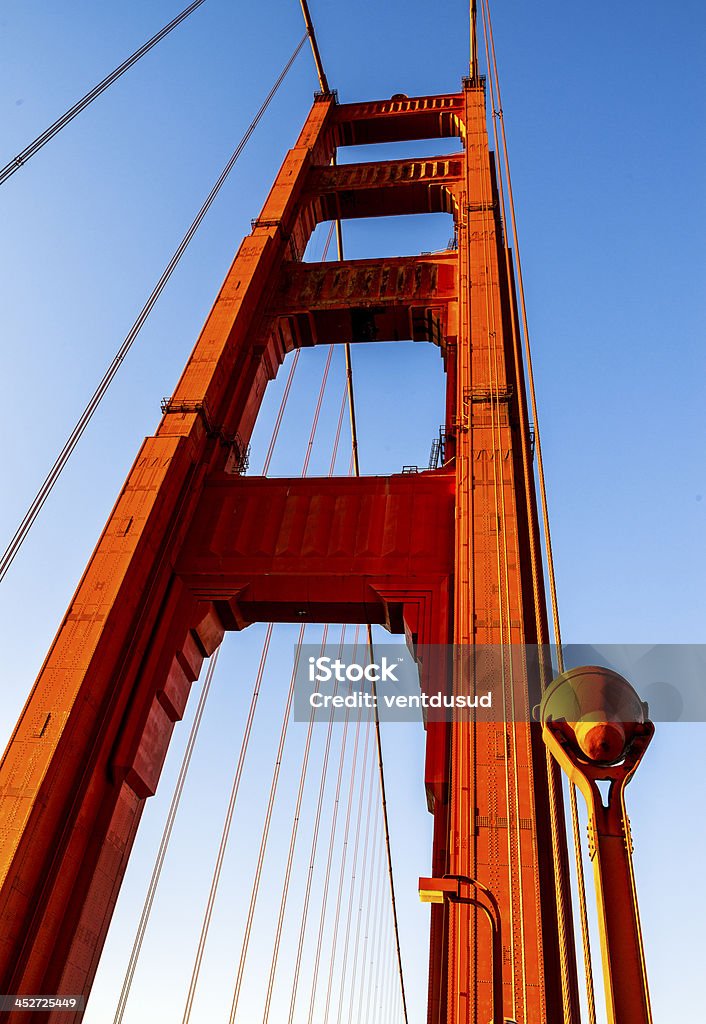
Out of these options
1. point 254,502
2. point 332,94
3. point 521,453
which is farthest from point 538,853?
point 332,94

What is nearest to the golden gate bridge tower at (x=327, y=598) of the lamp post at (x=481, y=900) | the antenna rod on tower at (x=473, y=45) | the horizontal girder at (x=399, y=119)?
the lamp post at (x=481, y=900)

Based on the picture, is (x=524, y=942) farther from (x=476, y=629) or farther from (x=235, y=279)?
(x=235, y=279)

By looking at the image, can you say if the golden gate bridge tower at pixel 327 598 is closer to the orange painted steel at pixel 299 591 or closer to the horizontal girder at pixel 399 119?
the orange painted steel at pixel 299 591

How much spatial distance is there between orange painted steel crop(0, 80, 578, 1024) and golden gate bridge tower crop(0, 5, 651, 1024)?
0.08 feet

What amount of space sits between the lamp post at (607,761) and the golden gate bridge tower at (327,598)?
3.4 inches

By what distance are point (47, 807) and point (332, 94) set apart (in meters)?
16.2

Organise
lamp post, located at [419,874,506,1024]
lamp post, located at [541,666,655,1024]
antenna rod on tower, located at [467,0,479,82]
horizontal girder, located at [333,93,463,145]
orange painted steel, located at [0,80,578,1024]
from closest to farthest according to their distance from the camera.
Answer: lamp post, located at [541,666,655,1024] → lamp post, located at [419,874,506,1024] → orange painted steel, located at [0,80,578,1024] → horizontal girder, located at [333,93,463,145] → antenna rod on tower, located at [467,0,479,82]

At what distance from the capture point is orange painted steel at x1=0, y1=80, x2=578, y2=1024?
244 inches

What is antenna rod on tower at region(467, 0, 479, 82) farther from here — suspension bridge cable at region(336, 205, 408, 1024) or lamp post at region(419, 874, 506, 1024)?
lamp post at region(419, 874, 506, 1024)

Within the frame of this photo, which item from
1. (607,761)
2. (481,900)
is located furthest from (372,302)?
(607,761)

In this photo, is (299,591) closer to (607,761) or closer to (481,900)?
(481,900)

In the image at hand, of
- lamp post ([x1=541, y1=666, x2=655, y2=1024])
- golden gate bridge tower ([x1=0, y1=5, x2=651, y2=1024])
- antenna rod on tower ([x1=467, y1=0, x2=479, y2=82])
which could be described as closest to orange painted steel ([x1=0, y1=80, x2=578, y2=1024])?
golden gate bridge tower ([x1=0, y1=5, x2=651, y2=1024])

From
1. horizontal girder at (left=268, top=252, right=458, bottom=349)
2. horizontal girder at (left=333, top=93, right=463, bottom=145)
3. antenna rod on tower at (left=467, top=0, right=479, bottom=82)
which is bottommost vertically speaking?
horizontal girder at (left=268, top=252, right=458, bottom=349)

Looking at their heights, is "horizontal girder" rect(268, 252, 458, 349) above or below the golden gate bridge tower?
above
